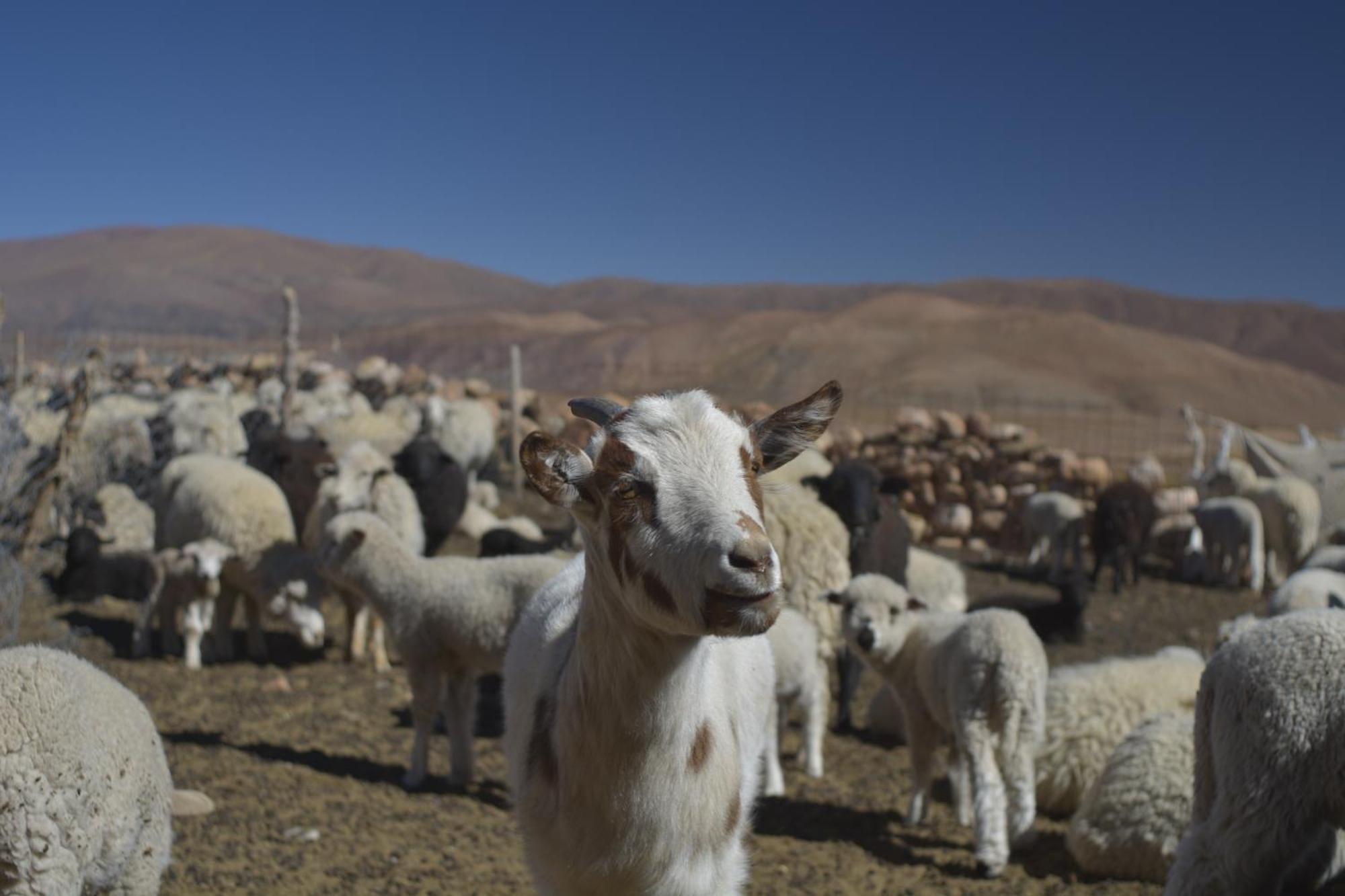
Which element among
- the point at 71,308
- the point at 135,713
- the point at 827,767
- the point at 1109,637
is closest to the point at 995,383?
the point at 1109,637

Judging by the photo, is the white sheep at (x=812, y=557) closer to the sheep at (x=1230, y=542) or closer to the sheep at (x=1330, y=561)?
the sheep at (x=1330, y=561)

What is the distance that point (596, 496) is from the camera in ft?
8.84

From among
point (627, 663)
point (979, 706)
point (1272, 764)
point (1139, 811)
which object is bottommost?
point (1139, 811)

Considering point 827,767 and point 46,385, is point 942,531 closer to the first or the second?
point 827,767

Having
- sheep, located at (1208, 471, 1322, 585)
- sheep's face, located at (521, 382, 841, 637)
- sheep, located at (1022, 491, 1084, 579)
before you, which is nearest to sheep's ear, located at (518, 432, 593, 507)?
sheep's face, located at (521, 382, 841, 637)

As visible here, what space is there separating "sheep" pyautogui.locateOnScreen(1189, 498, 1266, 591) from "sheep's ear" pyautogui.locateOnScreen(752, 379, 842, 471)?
13.2 metres

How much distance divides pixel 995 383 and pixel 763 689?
5667cm

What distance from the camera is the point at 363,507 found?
367 inches

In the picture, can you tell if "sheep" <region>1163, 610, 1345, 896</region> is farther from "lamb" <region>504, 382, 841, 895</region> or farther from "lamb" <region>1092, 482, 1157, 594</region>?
"lamb" <region>1092, 482, 1157, 594</region>

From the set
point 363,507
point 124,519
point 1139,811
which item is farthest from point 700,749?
point 124,519

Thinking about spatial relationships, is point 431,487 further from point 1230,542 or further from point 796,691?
point 1230,542

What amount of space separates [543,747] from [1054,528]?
501 inches

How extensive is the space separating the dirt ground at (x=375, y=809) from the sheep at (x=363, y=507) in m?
0.33

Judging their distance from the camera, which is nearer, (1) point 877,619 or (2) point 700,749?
(2) point 700,749
